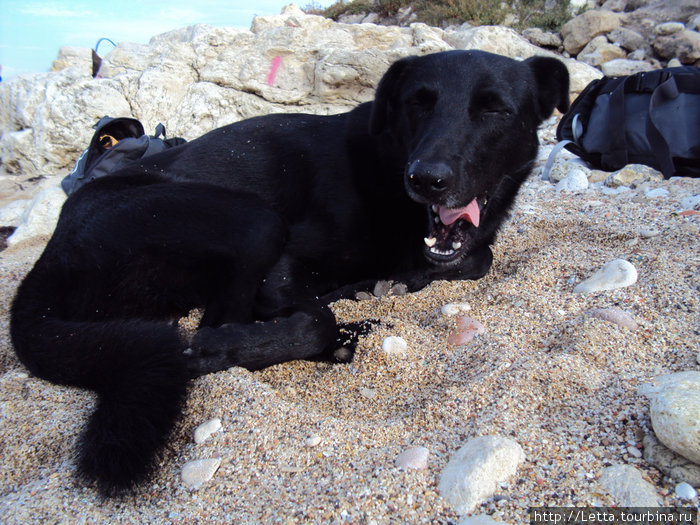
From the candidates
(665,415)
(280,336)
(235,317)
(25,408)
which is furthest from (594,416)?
(25,408)

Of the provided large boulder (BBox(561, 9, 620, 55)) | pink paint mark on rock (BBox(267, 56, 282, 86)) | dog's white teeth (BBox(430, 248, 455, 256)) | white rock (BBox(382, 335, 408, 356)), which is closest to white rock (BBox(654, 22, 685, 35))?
large boulder (BBox(561, 9, 620, 55))

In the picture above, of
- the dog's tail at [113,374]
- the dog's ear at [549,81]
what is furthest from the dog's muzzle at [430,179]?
the dog's tail at [113,374]

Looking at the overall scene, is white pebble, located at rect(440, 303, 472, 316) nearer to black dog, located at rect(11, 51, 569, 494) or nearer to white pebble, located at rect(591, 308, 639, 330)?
black dog, located at rect(11, 51, 569, 494)

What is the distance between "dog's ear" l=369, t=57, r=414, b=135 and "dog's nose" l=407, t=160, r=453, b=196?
1.77 feet

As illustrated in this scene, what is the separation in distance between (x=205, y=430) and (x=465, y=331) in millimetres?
981

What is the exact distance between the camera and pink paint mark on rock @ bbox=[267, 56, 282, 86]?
5.60 metres

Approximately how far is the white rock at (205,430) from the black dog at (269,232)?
0.09 metres

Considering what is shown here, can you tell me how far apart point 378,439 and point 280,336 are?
664 mm

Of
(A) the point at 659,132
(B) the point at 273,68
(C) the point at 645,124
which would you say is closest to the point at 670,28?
(C) the point at 645,124

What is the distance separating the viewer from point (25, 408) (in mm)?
1606

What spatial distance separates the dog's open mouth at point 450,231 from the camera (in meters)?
2.18

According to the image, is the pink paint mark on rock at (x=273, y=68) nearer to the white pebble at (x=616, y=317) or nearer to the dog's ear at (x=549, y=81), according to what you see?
the dog's ear at (x=549, y=81)

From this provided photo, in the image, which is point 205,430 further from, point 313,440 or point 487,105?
point 487,105

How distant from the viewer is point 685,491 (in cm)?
100
